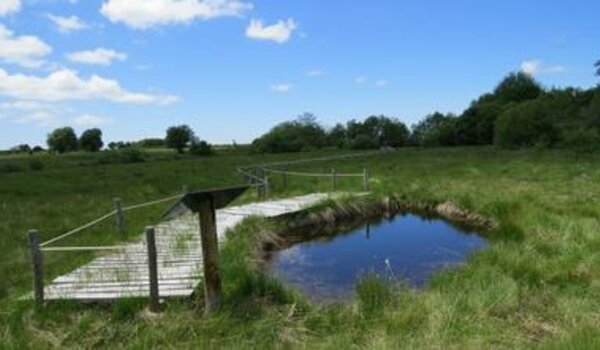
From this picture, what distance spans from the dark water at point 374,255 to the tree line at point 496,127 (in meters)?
33.4

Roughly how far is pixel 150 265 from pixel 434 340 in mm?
4049

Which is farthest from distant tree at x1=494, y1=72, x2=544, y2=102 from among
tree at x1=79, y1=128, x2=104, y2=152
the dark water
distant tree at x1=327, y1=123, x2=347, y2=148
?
the dark water

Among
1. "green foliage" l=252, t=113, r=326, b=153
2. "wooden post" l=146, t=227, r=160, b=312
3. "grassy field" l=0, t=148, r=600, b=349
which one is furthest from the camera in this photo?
"green foliage" l=252, t=113, r=326, b=153

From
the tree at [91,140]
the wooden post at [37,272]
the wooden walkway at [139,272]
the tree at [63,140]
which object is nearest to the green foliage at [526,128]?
the wooden walkway at [139,272]

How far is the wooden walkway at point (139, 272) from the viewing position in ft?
33.1

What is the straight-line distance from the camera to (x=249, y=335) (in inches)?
328

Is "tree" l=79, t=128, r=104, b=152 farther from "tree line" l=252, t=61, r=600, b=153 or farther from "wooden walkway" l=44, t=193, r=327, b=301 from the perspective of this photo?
"wooden walkway" l=44, t=193, r=327, b=301

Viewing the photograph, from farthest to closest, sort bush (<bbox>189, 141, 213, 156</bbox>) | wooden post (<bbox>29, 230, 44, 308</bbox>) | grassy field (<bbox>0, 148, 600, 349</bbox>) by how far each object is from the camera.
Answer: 1. bush (<bbox>189, 141, 213, 156</bbox>)
2. wooden post (<bbox>29, 230, 44, 308</bbox>)
3. grassy field (<bbox>0, 148, 600, 349</bbox>)

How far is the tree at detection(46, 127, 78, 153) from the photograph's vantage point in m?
108

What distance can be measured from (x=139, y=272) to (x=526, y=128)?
6029 cm

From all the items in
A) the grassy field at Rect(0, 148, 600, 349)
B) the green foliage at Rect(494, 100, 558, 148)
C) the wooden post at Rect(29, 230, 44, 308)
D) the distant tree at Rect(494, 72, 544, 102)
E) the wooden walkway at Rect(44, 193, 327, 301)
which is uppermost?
the distant tree at Rect(494, 72, 544, 102)

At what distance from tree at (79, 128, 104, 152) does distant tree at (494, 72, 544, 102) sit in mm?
62789

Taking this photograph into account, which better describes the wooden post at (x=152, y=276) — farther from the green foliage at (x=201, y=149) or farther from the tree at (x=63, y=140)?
the tree at (x=63, y=140)

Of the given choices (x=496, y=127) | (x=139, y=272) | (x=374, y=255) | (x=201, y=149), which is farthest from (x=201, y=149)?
(x=139, y=272)
